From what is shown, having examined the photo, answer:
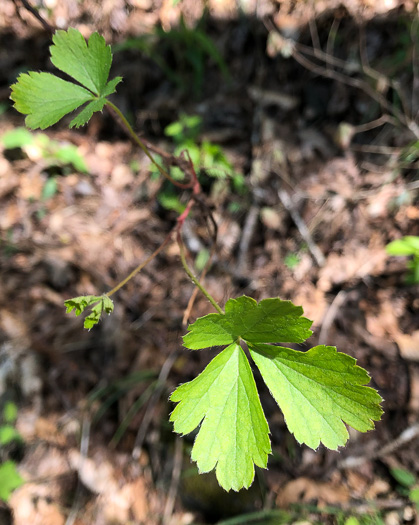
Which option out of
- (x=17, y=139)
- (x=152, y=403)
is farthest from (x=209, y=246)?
(x=17, y=139)

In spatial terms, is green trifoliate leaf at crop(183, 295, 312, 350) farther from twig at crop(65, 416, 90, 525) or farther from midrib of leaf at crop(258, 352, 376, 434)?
twig at crop(65, 416, 90, 525)

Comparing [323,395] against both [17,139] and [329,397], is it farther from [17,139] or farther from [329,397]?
[17,139]

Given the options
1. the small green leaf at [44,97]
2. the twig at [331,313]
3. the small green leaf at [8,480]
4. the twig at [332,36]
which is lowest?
the small green leaf at [8,480]

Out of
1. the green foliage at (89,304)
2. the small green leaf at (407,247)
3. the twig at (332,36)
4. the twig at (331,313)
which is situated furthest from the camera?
the twig at (332,36)

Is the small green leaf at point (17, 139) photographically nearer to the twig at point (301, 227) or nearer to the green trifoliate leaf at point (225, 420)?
the twig at point (301, 227)

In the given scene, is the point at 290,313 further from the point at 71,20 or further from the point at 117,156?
the point at 71,20

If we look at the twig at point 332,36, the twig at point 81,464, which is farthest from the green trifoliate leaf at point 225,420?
the twig at point 332,36

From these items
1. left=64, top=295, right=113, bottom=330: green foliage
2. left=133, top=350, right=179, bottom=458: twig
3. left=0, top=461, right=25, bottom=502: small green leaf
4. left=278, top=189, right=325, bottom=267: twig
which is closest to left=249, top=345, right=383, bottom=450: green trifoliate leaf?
left=64, top=295, right=113, bottom=330: green foliage

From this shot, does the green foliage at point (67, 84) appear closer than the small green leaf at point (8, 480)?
Yes
